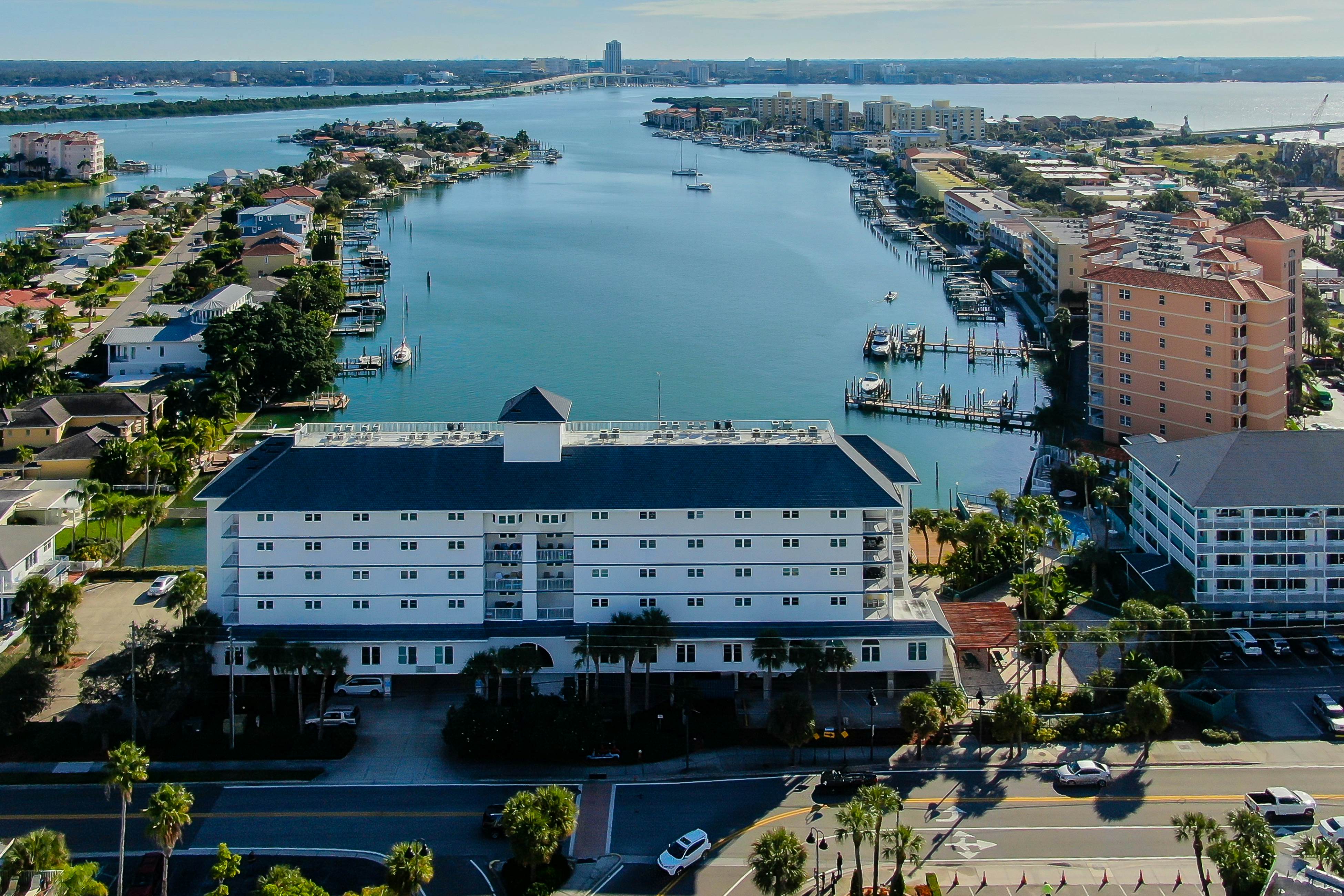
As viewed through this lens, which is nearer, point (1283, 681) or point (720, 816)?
point (720, 816)

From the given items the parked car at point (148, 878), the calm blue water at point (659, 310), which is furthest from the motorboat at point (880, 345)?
the parked car at point (148, 878)

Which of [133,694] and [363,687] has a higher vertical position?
[133,694]

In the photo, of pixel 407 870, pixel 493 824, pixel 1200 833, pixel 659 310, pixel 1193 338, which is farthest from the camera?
pixel 659 310

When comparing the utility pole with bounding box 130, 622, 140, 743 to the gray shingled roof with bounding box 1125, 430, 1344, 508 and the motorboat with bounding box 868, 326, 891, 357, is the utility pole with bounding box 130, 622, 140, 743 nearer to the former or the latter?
the gray shingled roof with bounding box 1125, 430, 1344, 508

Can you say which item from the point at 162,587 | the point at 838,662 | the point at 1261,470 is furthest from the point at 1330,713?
the point at 162,587

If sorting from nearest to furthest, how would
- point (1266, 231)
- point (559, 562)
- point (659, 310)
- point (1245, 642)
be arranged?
point (559, 562) → point (1245, 642) → point (1266, 231) → point (659, 310)

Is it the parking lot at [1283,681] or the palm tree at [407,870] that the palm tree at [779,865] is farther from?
the parking lot at [1283,681]

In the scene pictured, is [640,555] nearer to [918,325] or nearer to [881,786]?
[881,786]

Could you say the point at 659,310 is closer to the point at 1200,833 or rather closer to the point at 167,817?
the point at 1200,833
